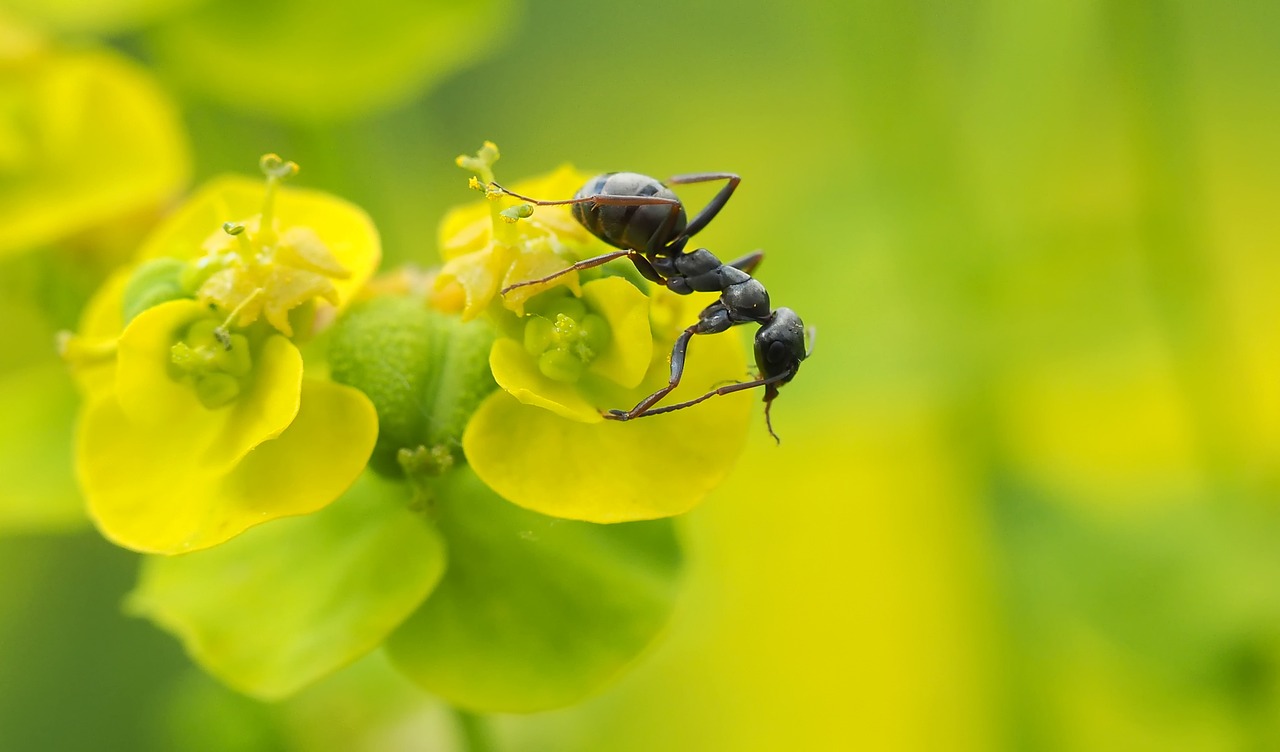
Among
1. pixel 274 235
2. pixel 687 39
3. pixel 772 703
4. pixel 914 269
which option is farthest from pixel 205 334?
pixel 687 39

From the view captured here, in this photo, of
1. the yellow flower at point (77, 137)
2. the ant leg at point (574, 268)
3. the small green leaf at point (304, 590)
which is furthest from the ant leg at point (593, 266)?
the yellow flower at point (77, 137)

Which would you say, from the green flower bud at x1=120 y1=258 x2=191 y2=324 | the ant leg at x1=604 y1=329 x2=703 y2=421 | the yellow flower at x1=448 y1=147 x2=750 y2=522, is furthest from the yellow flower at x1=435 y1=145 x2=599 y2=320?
the green flower bud at x1=120 y1=258 x2=191 y2=324

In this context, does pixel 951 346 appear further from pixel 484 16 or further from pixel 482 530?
pixel 482 530

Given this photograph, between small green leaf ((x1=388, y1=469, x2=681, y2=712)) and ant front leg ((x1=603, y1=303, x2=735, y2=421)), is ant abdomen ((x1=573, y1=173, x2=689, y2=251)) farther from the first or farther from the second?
small green leaf ((x1=388, y1=469, x2=681, y2=712))

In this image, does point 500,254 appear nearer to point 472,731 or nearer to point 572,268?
point 572,268

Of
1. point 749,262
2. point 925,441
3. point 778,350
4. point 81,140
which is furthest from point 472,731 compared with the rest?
point 925,441

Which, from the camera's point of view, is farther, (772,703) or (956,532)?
(772,703)

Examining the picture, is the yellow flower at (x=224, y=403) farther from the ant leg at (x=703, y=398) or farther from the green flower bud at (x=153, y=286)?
the ant leg at (x=703, y=398)
